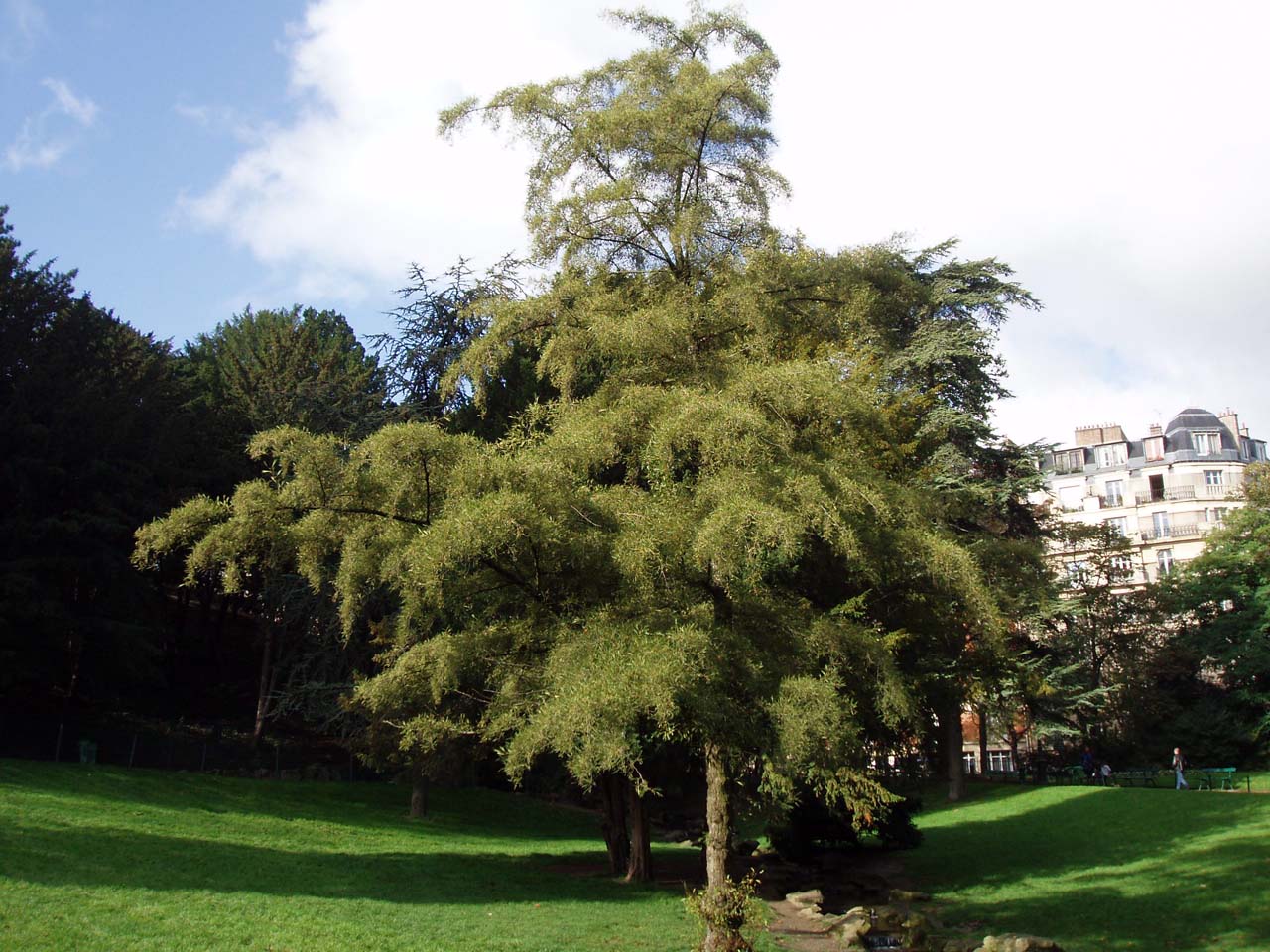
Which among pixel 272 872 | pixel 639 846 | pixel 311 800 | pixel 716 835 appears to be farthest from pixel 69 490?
pixel 716 835

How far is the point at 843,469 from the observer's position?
12781 mm

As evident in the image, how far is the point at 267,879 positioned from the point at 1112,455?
6923 centimetres

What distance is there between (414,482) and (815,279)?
6468 millimetres

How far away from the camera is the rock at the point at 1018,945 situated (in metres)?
14.2

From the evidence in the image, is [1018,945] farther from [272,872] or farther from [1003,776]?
[1003,776]

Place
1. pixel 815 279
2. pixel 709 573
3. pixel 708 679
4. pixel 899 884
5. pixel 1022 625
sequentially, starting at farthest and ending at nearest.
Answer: pixel 1022 625 → pixel 899 884 → pixel 815 279 → pixel 709 573 → pixel 708 679

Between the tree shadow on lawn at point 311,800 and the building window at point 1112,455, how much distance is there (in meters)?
51.8

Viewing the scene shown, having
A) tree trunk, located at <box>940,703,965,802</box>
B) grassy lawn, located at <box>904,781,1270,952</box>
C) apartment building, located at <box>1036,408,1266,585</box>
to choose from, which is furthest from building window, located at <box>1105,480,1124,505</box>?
grassy lawn, located at <box>904,781,1270,952</box>

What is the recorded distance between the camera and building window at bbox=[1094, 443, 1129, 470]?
72125 mm

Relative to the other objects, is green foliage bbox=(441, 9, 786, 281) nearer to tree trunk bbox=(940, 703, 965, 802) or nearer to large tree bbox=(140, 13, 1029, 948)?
large tree bbox=(140, 13, 1029, 948)

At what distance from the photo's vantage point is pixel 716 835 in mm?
12375

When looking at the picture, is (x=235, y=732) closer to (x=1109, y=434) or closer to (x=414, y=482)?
(x=414, y=482)

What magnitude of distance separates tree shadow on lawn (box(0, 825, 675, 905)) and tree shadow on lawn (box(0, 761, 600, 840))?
410cm

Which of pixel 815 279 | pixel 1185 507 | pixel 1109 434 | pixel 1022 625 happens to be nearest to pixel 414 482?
pixel 815 279
